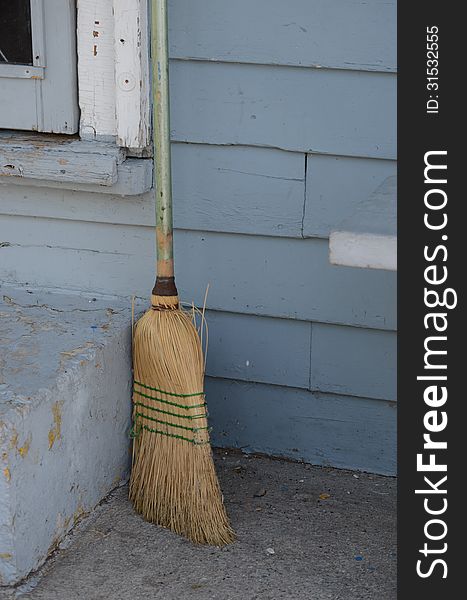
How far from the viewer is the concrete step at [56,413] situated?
7.11 feet

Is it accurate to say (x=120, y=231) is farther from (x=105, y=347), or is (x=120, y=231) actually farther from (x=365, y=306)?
(x=365, y=306)

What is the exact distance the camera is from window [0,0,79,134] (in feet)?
8.53

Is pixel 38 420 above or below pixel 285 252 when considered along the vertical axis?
below

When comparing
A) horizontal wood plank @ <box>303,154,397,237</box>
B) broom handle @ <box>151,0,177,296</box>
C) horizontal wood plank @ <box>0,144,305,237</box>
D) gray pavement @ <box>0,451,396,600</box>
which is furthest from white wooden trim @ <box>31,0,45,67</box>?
gray pavement @ <box>0,451,396,600</box>

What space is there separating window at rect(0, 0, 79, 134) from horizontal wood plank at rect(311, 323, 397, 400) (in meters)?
0.89

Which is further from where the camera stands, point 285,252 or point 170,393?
point 285,252

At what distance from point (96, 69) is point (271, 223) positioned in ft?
1.98

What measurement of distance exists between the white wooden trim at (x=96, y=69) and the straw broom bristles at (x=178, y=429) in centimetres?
52

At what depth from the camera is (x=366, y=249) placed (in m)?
1.73

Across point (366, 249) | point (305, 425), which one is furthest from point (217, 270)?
point (366, 249)

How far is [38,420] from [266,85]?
100cm

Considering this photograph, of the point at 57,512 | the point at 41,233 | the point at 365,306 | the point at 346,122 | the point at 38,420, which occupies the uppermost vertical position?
the point at 346,122

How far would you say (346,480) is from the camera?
9.16ft

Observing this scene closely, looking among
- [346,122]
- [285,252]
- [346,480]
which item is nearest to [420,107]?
[346,122]
